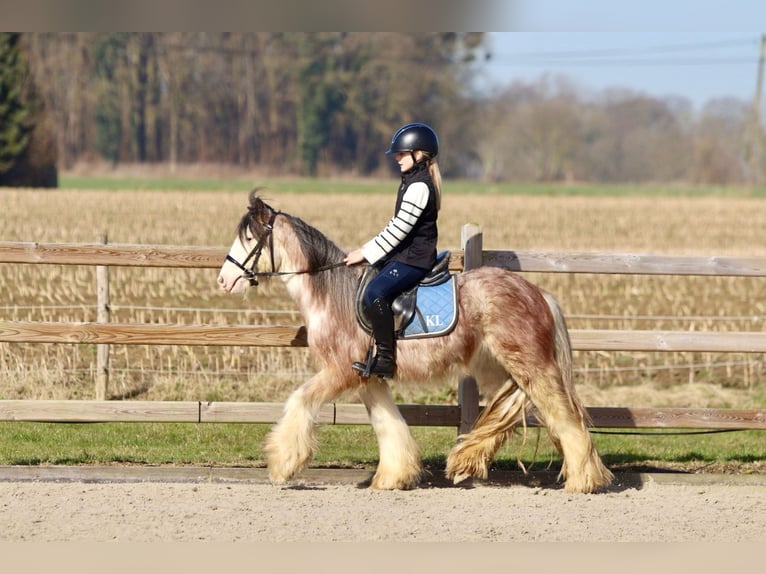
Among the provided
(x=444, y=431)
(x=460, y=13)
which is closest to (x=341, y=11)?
(x=460, y=13)

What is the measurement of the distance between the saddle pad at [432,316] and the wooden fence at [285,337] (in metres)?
0.86

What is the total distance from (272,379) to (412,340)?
4.73 metres

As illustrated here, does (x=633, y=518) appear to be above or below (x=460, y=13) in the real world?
below

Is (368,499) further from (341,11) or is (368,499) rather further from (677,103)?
(677,103)

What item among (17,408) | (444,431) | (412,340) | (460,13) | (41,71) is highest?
(41,71)

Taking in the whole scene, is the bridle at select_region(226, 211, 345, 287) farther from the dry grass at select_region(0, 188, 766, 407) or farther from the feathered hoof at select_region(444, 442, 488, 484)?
the dry grass at select_region(0, 188, 766, 407)

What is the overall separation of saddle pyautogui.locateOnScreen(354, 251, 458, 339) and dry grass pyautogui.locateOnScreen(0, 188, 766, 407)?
13.7ft

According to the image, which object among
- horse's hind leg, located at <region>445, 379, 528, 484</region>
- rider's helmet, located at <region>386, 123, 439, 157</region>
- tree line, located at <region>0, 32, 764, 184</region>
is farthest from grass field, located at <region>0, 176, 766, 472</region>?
tree line, located at <region>0, 32, 764, 184</region>

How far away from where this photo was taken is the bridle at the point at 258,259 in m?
7.17

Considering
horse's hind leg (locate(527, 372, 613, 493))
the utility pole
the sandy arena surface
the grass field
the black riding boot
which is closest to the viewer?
the sandy arena surface

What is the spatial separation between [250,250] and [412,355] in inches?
50.4

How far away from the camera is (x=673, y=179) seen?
10550cm

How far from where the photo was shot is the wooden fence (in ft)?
25.4

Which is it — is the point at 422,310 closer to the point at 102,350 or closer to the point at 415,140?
the point at 415,140
